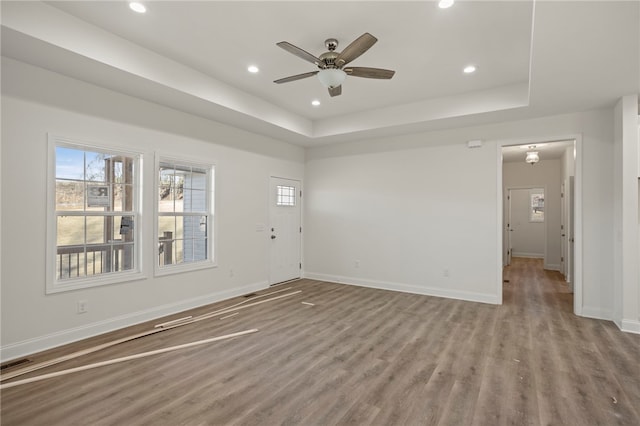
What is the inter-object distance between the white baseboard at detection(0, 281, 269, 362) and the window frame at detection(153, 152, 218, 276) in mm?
476

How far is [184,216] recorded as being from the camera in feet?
15.5

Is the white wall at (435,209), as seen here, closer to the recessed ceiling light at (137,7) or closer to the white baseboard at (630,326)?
the white baseboard at (630,326)

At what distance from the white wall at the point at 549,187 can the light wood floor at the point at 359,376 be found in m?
5.35

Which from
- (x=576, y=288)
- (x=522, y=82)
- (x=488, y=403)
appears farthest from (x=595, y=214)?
(x=488, y=403)

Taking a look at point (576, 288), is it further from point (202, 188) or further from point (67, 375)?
point (67, 375)

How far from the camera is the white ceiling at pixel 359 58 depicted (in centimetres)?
272

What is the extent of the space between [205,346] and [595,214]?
5.38 meters

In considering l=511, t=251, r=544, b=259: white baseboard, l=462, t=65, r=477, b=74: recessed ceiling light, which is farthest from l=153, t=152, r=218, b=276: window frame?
l=511, t=251, r=544, b=259: white baseboard

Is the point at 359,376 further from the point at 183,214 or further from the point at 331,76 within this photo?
the point at 183,214

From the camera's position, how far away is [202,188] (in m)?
5.03

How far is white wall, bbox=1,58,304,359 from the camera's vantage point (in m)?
3.04

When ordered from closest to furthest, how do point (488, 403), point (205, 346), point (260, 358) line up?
point (488, 403)
point (260, 358)
point (205, 346)

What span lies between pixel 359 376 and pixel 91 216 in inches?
137

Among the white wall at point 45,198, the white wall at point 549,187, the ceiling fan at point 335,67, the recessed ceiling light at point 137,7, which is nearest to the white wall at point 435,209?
the white wall at point 45,198
